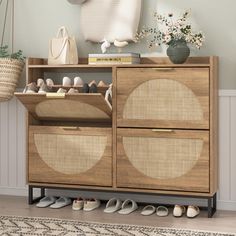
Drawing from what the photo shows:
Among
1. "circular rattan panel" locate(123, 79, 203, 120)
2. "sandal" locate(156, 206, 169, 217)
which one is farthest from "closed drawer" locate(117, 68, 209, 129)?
"sandal" locate(156, 206, 169, 217)

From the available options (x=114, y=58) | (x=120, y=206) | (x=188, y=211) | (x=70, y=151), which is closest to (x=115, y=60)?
(x=114, y=58)

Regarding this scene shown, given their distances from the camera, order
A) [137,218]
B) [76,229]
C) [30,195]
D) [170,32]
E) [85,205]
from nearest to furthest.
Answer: [76,229], [137,218], [170,32], [85,205], [30,195]

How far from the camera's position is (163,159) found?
3746 mm

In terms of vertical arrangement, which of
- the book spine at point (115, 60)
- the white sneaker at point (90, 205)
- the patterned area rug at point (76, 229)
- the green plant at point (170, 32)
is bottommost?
the patterned area rug at point (76, 229)

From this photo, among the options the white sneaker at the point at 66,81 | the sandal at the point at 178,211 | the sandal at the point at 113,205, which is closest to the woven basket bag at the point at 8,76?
the white sneaker at the point at 66,81

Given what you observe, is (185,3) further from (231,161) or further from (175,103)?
(231,161)

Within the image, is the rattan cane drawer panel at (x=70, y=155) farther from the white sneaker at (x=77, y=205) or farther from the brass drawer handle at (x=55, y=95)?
the brass drawer handle at (x=55, y=95)

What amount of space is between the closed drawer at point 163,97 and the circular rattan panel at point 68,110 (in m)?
0.18

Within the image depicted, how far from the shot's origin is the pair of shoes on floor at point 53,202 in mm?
4042

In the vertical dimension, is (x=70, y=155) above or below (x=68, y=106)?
below

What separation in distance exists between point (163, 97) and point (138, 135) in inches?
12.3

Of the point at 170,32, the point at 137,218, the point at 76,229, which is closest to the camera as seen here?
the point at 76,229

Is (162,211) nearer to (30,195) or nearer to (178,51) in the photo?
(30,195)

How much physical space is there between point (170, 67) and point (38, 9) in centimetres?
128
